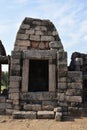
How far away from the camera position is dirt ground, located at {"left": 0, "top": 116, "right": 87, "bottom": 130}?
348 inches

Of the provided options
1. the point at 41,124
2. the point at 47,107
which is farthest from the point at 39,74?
the point at 41,124

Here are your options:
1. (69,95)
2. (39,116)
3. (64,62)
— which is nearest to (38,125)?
(39,116)

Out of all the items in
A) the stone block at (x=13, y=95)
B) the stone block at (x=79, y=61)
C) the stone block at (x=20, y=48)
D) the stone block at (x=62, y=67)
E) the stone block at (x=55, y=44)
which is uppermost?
the stone block at (x=55, y=44)


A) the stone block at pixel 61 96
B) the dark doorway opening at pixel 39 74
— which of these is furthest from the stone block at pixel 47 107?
the dark doorway opening at pixel 39 74

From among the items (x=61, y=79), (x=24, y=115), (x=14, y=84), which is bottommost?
(x=24, y=115)

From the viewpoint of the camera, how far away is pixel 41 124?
9.38 metres

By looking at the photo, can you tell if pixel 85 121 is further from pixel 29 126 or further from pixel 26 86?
pixel 26 86

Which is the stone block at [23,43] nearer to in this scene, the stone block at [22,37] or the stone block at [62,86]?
the stone block at [22,37]

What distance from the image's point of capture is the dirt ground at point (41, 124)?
884 cm

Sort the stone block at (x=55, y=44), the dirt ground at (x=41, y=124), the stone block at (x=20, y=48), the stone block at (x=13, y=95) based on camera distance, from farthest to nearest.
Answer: the stone block at (x=55, y=44), the stone block at (x=20, y=48), the stone block at (x=13, y=95), the dirt ground at (x=41, y=124)

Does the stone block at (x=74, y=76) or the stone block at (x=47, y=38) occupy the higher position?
the stone block at (x=47, y=38)

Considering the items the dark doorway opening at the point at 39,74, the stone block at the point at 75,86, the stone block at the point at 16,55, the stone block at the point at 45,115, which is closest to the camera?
the stone block at the point at 45,115

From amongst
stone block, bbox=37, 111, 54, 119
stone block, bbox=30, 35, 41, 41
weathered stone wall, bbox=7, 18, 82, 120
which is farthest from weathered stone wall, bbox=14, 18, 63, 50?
stone block, bbox=37, 111, 54, 119

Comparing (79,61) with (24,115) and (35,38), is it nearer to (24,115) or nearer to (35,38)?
(35,38)
